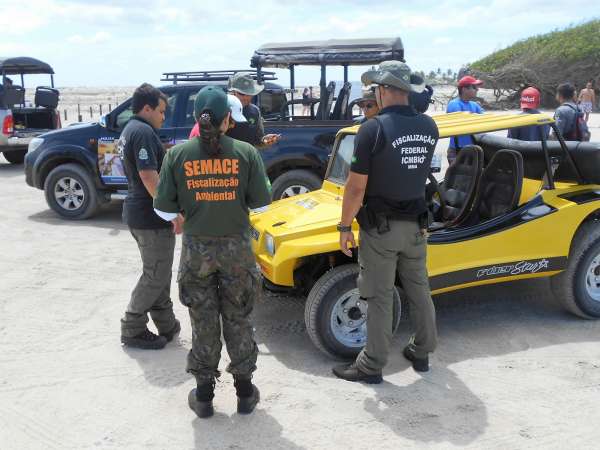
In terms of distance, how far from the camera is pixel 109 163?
27.6 feet

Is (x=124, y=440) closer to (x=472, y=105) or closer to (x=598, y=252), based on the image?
(x=598, y=252)

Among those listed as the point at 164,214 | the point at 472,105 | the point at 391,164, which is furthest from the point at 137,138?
the point at 472,105

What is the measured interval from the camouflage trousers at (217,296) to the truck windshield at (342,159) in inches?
74.9

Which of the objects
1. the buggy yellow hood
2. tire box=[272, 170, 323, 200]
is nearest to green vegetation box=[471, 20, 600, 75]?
tire box=[272, 170, 323, 200]

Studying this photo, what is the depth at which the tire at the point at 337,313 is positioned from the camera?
13.7 ft

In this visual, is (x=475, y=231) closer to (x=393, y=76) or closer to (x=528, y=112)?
(x=393, y=76)

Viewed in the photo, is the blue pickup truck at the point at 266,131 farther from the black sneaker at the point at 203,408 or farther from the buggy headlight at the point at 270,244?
the black sneaker at the point at 203,408

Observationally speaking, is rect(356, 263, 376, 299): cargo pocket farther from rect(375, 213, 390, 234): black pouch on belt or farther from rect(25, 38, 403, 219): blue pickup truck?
rect(25, 38, 403, 219): blue pickup truck

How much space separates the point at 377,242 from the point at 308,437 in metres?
1.18

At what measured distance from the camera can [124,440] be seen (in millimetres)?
3330

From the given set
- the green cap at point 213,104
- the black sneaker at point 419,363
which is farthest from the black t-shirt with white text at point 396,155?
the black sneaker at point 419,363

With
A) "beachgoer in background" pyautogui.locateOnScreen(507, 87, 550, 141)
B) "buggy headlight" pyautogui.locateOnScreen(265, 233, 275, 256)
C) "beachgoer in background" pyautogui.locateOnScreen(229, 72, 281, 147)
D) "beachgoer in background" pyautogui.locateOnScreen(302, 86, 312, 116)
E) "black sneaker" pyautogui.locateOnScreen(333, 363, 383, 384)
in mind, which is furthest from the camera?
"beachgoer in background" pyautogui.locateOnScreen(302, 86, 312, 116)

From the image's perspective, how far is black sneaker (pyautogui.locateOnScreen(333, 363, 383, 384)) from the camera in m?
3.96

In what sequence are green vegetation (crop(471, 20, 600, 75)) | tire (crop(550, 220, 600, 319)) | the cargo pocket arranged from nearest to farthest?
the cargo pocket < tire (crop(550, 220, 600, 319)) < green vegetation (crop(471, 20, 600, 75))
